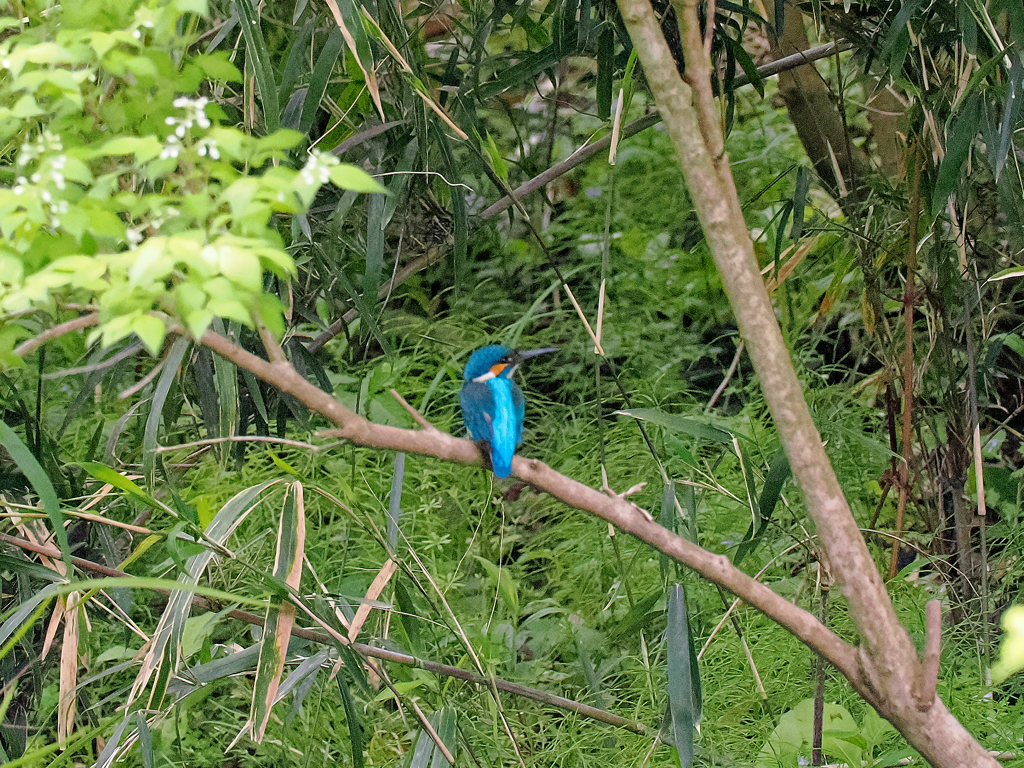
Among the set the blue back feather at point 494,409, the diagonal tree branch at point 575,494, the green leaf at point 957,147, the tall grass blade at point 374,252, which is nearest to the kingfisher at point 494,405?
the blue back feather at point 494,409

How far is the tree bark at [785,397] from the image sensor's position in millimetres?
996

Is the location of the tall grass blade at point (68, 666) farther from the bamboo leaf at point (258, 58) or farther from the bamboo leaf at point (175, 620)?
the bamboo leaf at point (258, 58)

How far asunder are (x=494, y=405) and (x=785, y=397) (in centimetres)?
54

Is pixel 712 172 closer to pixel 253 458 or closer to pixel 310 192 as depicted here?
pixel 310 192

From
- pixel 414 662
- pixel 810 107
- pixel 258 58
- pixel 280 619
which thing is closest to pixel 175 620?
pixel 280 619

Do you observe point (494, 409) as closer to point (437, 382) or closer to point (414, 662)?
point (414, 662)

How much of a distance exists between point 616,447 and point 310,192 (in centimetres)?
196

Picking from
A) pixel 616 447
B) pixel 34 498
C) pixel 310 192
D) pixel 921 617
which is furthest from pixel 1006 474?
pixel 34 498

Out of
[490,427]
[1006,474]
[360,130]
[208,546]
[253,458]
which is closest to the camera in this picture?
[208,546]

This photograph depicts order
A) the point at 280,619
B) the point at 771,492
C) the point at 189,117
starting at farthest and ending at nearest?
the point at 771,492, the point at 280,619, the point at 189,117

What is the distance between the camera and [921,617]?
193 centimetres

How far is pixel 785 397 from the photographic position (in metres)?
1.03

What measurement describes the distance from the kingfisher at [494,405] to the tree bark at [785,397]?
37cm

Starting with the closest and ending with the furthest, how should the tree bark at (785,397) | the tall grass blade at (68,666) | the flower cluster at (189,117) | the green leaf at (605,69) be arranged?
the flower cluster at (189,117), the tree bark at (785,397), the tall grass blade at (68,666), the green leaf at (605,69)
